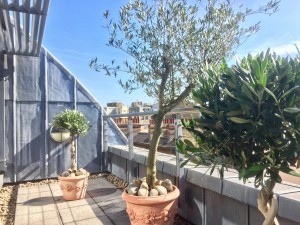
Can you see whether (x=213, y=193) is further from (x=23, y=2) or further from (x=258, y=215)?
(x=23, y=2)

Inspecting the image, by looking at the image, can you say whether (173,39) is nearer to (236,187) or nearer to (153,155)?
(153,155)

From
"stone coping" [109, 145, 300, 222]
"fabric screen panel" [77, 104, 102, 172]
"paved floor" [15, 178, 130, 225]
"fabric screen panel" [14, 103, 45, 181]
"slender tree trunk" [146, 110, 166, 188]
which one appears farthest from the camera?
"fabric screen panel" [77, 104, 102, 172]

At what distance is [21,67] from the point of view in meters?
5.08

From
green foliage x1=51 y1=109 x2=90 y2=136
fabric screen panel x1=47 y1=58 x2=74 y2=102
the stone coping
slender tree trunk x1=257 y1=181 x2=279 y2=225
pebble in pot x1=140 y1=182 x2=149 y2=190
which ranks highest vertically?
fabric screen panel x1=47 y1=58 x2=74 y2=102

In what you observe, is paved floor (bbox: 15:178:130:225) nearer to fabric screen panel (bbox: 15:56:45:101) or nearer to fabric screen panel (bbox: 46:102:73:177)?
fabric screen panel (bbox: 46:102:73:177)

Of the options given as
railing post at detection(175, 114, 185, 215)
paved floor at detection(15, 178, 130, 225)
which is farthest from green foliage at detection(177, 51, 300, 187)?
paved floor at detection(15, 178, 130, 225)

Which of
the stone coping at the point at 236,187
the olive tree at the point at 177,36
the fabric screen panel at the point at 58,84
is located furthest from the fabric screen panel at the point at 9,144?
the olive tree at the point at 177,36

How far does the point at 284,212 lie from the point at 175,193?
1060mm

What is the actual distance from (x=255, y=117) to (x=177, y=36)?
159 centimetres

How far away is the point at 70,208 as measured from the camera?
352 cm

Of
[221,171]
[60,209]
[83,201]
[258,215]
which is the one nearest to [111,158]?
[83,201]

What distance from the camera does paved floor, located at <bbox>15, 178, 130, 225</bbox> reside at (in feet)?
10.2

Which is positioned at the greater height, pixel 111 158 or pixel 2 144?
pixel 2 144

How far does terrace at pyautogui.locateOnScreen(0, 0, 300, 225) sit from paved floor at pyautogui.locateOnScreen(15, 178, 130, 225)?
0.04 ft
